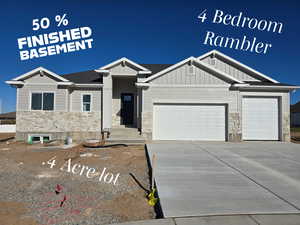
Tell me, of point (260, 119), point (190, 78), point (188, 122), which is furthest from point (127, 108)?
point (260, 119)

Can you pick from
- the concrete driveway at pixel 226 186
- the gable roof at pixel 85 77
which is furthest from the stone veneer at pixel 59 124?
the concrete driveway at pixel 226 186

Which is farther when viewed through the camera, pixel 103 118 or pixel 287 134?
pixel 103 118

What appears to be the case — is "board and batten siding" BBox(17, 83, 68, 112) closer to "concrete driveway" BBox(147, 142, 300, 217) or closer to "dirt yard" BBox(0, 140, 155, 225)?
"dirt yard" BBox(0, 140, 155, 225)

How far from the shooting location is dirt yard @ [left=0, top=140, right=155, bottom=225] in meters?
3.21

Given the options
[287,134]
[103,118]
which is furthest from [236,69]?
[103,118]

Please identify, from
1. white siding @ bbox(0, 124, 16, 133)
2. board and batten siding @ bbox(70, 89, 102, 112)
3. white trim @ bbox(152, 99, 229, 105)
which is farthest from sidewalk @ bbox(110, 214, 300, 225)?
white siding @ bbox(0, 124, 16, 133)

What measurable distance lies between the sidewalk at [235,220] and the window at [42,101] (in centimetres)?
1179

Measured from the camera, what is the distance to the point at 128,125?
547 inches

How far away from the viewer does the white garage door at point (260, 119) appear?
11.8m

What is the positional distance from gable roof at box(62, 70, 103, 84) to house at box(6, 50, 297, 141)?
35 cm

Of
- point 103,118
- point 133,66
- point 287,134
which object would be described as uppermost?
point 133,66

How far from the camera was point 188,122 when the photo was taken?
11523 millimetres

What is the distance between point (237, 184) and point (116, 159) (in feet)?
14.9

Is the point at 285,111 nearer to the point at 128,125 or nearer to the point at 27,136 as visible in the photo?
the point at 128,125
